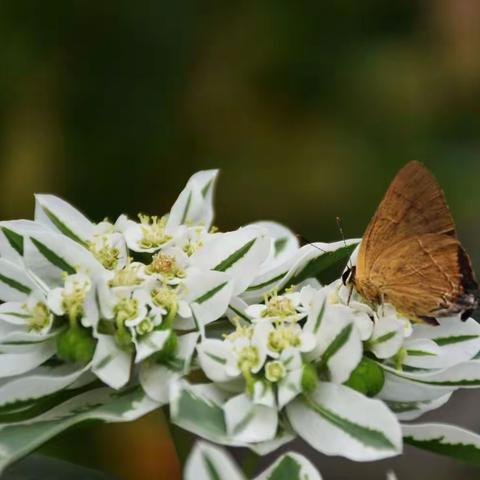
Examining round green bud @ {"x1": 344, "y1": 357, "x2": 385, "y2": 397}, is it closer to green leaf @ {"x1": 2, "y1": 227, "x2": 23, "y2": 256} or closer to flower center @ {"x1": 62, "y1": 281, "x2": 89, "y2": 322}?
flower center @ {"x1": 62, "y1": 281, "x2": 89, "y2": 322}

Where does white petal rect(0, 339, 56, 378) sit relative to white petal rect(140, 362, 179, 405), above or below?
above

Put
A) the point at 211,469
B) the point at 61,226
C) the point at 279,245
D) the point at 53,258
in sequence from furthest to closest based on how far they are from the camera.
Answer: the point at 279,245
the point at 61,226
the point at 53,258
the point at 211,469

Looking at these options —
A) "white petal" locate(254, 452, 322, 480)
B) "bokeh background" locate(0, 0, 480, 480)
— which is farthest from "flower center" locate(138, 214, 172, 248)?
"bokeh background" locate(0, 0, 480, 480)

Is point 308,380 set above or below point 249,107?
above

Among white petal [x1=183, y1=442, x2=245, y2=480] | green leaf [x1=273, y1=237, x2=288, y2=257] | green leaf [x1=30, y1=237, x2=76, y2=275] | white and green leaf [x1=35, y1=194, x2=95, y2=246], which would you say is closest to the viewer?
white petal [x1=183, y1=442, x2=245, y2=480]

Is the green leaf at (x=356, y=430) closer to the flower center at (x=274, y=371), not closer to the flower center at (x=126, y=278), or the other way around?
the flower center at (x=274, y=371)

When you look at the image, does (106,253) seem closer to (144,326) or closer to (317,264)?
(144,326)

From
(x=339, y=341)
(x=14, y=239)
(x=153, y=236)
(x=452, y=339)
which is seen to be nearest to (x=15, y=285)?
(x=14, y=239)
